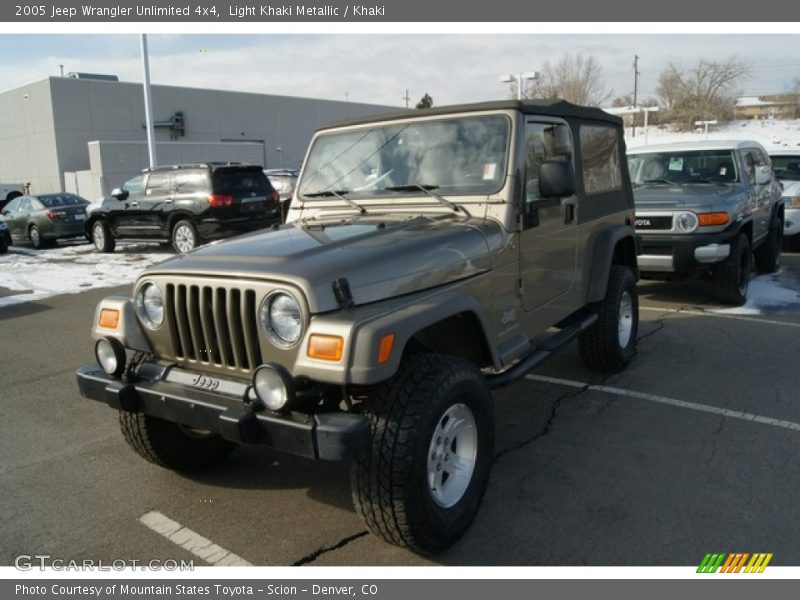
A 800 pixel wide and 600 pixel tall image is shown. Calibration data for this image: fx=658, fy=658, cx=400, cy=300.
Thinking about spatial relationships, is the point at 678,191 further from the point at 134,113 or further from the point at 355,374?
the point at 134,113

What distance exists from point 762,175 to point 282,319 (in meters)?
8.17

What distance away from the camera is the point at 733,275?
7719mm

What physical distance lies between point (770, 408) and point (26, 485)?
5.03 meters

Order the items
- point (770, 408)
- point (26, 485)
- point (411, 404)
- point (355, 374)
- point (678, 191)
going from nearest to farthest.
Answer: point (355, 374) < point (411, 404) < point (26, 485) < point (770, 408) < point (678, 191)

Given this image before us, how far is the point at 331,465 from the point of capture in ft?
13.4

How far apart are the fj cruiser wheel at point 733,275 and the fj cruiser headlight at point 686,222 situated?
1.96 feet

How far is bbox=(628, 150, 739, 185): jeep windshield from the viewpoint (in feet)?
27.7

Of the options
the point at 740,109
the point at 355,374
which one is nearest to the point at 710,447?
the point at 355,374

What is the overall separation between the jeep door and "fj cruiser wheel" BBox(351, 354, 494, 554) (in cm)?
111

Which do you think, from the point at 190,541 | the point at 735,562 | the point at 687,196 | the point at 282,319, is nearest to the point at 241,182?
the point at 687,196

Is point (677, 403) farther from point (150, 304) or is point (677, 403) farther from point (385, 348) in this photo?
point (150, 304)

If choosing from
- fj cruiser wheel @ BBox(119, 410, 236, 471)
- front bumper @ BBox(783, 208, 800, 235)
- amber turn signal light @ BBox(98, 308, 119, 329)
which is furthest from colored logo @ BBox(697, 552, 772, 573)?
front bumper @ BBox(783, 208, 800, 235)

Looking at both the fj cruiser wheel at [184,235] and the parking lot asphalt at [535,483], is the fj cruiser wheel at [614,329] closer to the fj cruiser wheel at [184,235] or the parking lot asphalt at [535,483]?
the parking lot asphalt at [535,483]

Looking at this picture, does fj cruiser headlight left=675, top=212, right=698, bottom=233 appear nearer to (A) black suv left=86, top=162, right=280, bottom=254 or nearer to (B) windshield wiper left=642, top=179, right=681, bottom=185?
(B) windshield wiper left=642, top=179, right=681, bottom=185
